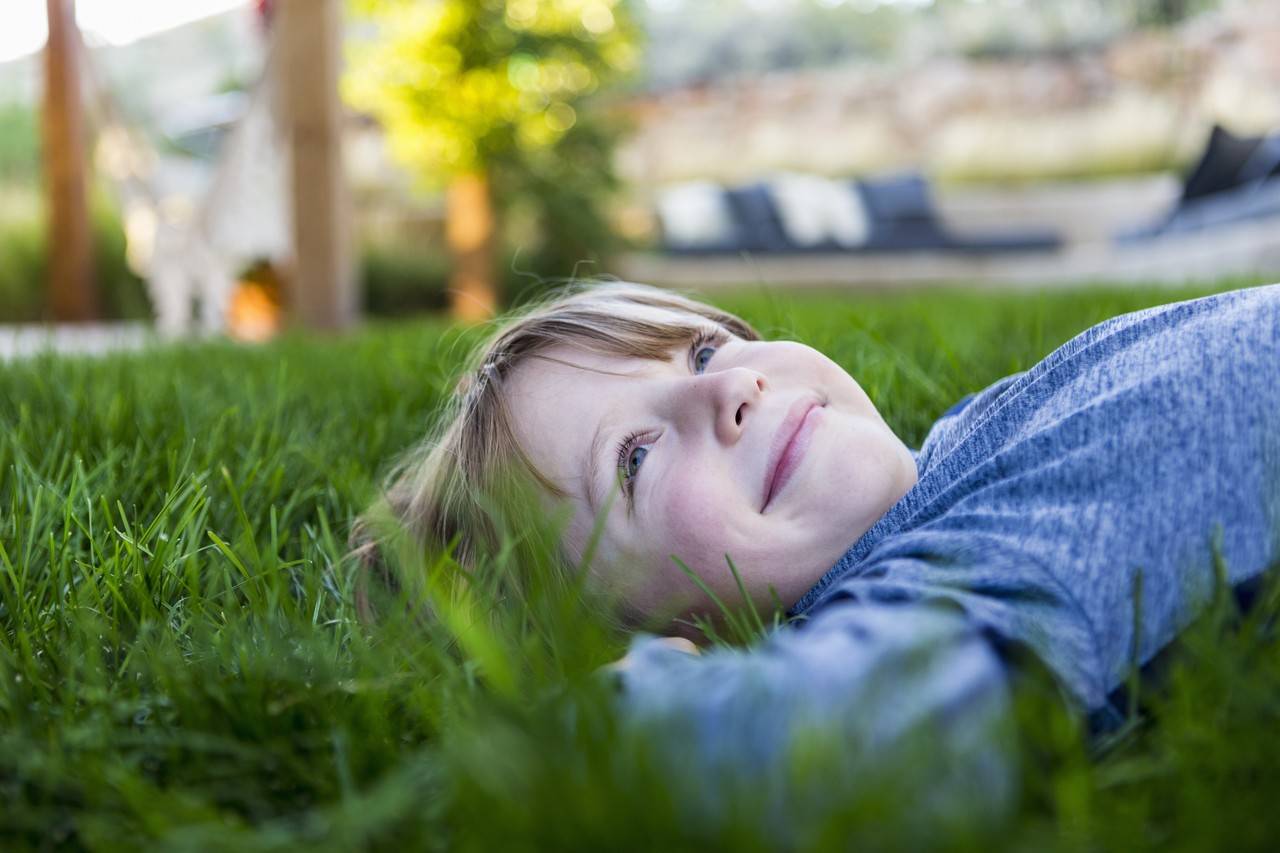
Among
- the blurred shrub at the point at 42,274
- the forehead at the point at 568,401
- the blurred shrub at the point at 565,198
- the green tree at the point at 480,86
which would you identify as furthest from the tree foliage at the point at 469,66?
the forehead at the point at 568,401

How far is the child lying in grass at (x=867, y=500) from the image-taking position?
0.62m

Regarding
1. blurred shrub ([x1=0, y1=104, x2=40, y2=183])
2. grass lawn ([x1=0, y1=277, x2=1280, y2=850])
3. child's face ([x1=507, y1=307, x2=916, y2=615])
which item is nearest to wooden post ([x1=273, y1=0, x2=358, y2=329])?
grass lawn ([x1=0, y1=277, x2=1280, y2=850])

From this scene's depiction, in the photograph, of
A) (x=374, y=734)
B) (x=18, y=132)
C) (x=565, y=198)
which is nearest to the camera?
(x=374, y=734)

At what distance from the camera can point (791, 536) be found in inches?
37.3

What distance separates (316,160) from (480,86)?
11.6 feet

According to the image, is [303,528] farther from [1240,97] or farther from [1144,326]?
[1240,97]

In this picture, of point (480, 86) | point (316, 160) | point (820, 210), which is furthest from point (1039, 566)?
point (820, 210)

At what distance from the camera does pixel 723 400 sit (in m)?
0.98

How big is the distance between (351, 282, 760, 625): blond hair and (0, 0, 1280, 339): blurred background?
11.8 inches

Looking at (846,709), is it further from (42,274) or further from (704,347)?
(42,274)

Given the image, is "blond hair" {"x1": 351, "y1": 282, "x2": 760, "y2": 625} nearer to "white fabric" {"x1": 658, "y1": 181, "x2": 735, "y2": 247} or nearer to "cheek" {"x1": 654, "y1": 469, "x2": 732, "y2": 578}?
"cheek" {"x1": 654, "y1": 469, "x2": 732, "y2": 578}

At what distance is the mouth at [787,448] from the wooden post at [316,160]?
11.2 feet

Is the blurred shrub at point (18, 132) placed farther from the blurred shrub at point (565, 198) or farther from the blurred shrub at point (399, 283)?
the blurred shrub at point (565, 198)

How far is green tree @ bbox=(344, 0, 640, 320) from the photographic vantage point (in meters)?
7.11
